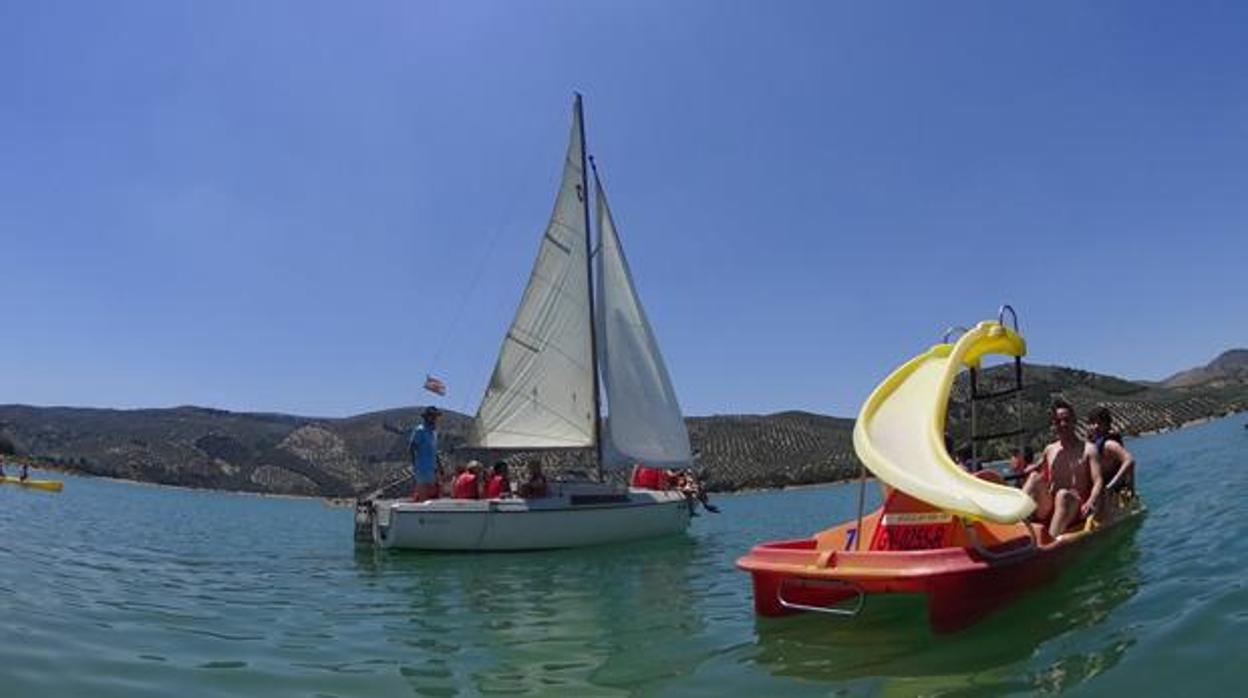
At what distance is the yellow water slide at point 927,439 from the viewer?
893cm

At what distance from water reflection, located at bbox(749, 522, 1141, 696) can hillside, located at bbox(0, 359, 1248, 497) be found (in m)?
59.7

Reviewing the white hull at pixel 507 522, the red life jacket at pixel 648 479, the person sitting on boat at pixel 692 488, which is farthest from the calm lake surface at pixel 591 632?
the red life jacket at pixel 648 479

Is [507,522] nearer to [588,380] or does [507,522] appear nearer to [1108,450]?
[588,380]

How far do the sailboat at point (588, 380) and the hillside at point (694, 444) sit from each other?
42.5 metres

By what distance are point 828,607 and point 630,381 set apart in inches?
685

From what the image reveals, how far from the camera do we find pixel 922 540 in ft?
34.1

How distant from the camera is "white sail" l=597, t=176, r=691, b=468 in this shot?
27500mm

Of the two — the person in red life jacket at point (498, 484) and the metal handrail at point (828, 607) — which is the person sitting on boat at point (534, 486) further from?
the metal handrail at point (828, 607)

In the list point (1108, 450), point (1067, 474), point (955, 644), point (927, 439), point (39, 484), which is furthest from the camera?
point (39, 484)

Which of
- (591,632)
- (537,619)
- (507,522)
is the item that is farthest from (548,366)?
(591,632)

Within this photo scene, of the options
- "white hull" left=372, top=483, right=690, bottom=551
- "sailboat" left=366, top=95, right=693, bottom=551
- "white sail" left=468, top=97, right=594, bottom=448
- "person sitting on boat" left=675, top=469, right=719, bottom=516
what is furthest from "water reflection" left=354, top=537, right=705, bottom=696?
"person sitting on boat" left=675, top=469, right=719, bottom=516

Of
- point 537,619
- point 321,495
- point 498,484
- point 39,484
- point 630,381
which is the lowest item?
point 321,495

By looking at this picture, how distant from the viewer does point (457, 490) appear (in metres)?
23.3

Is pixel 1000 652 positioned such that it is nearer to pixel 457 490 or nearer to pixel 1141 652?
pixel 1141 652
